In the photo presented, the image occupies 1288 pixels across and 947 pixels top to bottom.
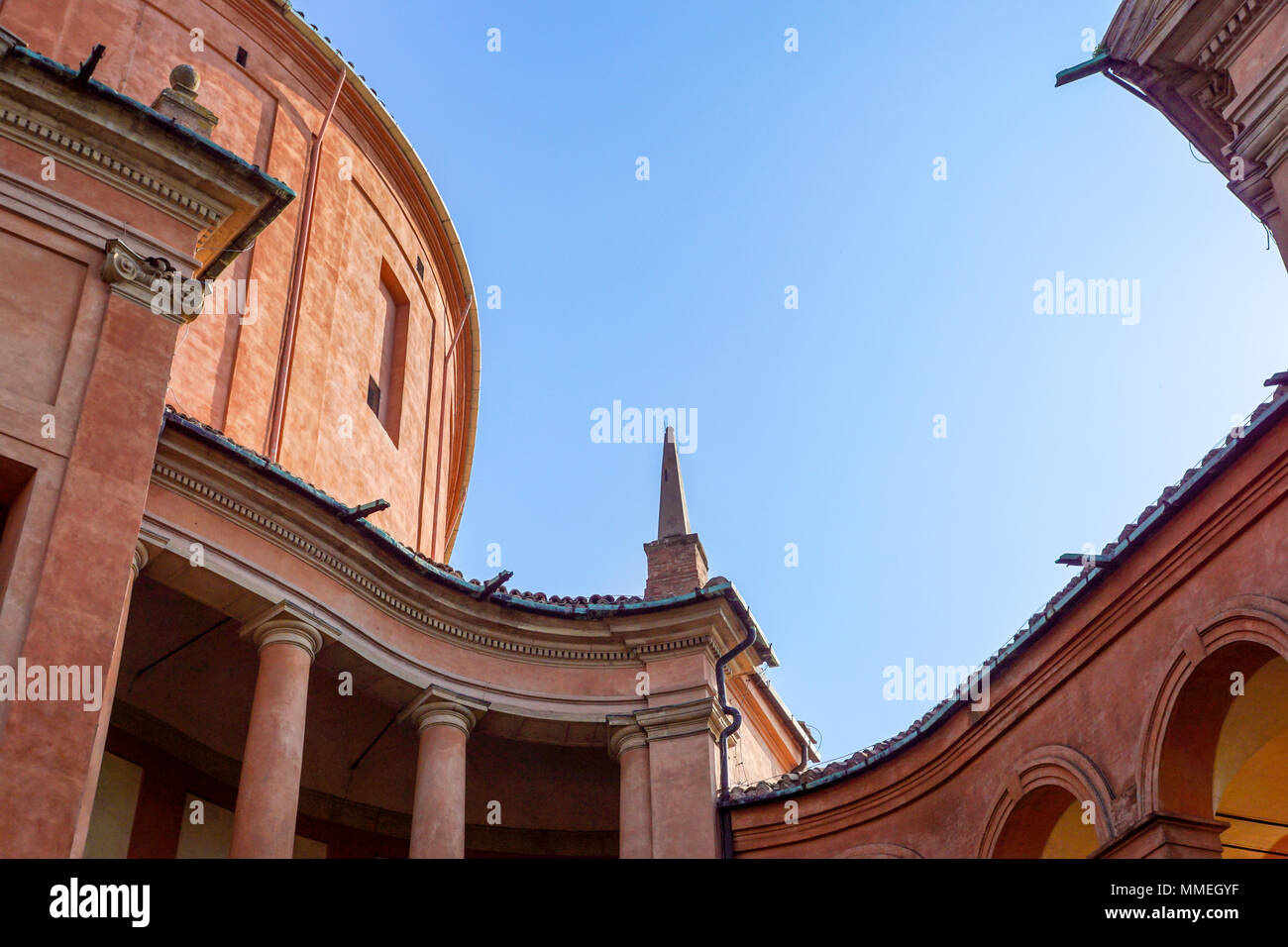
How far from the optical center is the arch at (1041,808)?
47.2 ft

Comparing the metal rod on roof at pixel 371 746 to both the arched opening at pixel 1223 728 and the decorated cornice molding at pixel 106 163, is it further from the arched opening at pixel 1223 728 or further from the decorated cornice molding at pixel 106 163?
the arched opening at pixel 1223 728

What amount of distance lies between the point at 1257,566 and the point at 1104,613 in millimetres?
1949

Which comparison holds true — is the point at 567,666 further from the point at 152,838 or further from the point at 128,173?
the point at 128,173

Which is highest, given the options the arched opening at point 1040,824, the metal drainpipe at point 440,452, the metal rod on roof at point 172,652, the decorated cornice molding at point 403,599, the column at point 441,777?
the metal drainpipe at point 440,452

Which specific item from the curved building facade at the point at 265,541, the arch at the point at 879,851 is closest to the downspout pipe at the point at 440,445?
the curved building facade at the point at 265,541

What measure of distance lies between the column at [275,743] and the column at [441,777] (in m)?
1.75

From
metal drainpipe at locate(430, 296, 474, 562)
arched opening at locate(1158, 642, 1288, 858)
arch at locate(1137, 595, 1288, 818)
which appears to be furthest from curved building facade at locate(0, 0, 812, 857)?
arched opening at locate(1158, 642, 1288, 858)

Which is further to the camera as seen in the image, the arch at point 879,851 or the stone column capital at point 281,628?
the arch at point 879,851

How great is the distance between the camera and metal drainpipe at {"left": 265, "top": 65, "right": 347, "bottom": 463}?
2016cm

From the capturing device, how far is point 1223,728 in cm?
1370

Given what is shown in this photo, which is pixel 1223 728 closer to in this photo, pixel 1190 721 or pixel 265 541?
pixel 1190 721

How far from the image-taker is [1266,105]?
13.0 meters
